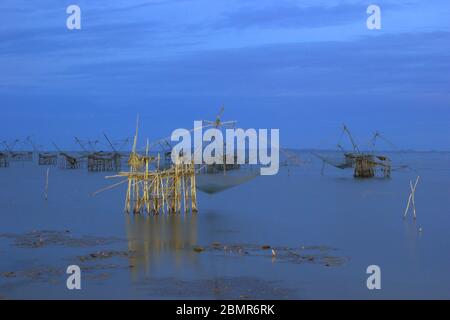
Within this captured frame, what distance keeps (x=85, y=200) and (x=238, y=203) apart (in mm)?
4466

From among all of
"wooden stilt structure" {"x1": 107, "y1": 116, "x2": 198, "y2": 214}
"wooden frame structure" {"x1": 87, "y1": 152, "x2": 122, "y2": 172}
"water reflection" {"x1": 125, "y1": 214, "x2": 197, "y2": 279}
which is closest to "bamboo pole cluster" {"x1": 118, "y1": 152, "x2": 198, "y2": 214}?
"wooden stilt structure" {"x1": 107, "y1": 116, "x2": 198, "y2": 214}

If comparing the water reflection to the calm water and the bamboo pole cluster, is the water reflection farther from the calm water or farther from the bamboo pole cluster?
the bamboo pole cluster

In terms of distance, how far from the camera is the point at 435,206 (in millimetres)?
19672

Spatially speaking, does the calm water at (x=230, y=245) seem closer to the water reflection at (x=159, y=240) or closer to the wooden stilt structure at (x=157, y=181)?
the water reflection at (x=159, y=240)

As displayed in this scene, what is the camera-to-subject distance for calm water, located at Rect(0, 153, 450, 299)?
8.91 m

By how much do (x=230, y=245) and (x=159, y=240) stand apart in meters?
1.28

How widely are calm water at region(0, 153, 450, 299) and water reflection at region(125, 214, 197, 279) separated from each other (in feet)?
0.06

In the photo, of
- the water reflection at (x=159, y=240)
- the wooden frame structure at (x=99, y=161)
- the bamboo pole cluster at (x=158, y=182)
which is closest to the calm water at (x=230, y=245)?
the water reflection at (x=159, y=240)

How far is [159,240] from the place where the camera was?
1234 cm

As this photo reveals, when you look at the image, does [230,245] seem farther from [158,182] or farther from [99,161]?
[99,161]
